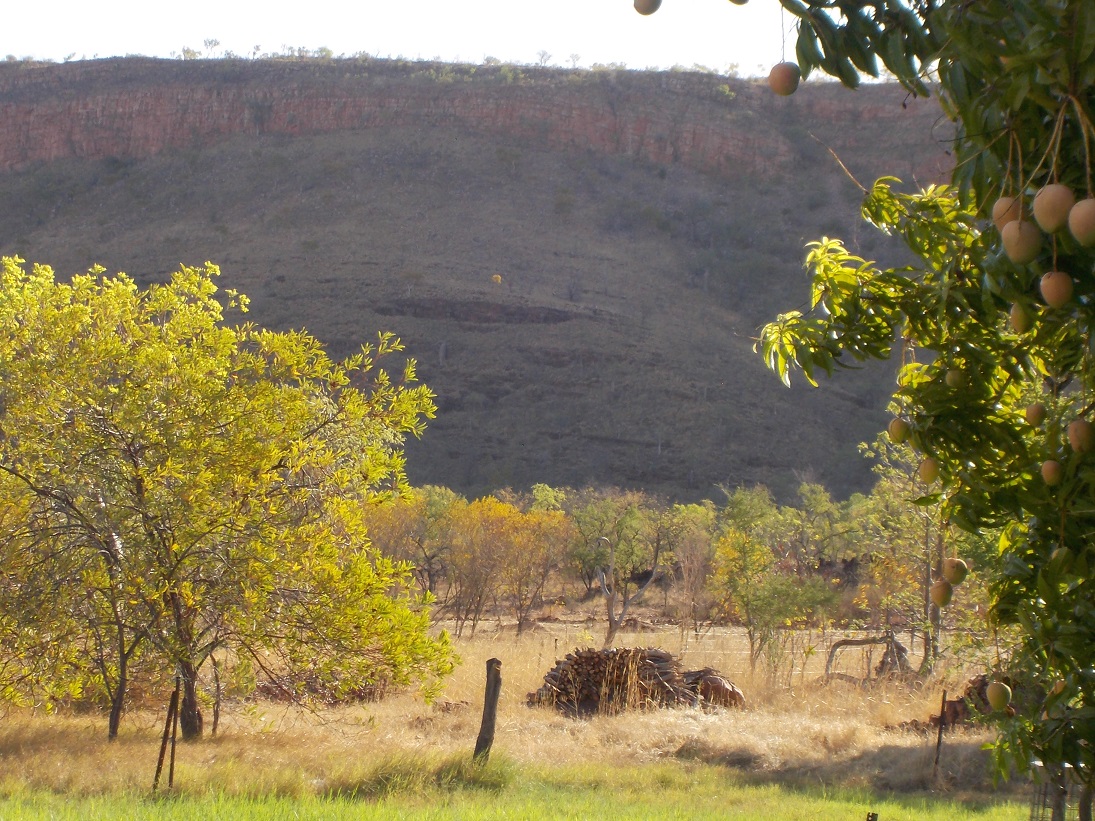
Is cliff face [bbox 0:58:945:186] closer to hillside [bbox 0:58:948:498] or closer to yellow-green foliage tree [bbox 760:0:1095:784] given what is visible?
hillside [bbox 0:58:948:498]

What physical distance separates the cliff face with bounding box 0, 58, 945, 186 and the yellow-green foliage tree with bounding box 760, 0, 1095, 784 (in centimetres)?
6794

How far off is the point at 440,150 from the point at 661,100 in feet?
62.0

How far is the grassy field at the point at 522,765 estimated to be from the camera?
6.86 m

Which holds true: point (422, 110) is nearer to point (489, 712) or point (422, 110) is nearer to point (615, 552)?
point (615, 552)

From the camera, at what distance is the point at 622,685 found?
14.3 m

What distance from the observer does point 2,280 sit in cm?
812

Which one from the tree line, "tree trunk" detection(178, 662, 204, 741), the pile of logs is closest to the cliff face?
the tree line

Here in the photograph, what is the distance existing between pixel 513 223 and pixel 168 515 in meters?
50.0

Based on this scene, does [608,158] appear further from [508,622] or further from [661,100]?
[508,622]

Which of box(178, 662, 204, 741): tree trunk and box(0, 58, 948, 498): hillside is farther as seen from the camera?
box(0, 58, 948, 498): hillside

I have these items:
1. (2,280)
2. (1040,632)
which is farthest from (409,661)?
(1040,632)

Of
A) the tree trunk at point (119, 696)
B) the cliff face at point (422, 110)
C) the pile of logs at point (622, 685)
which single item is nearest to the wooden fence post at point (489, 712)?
the tree trunk at point (119, 696)

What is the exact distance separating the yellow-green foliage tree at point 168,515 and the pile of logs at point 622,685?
711 centimetres

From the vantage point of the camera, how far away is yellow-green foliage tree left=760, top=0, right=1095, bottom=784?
175 centimetres
